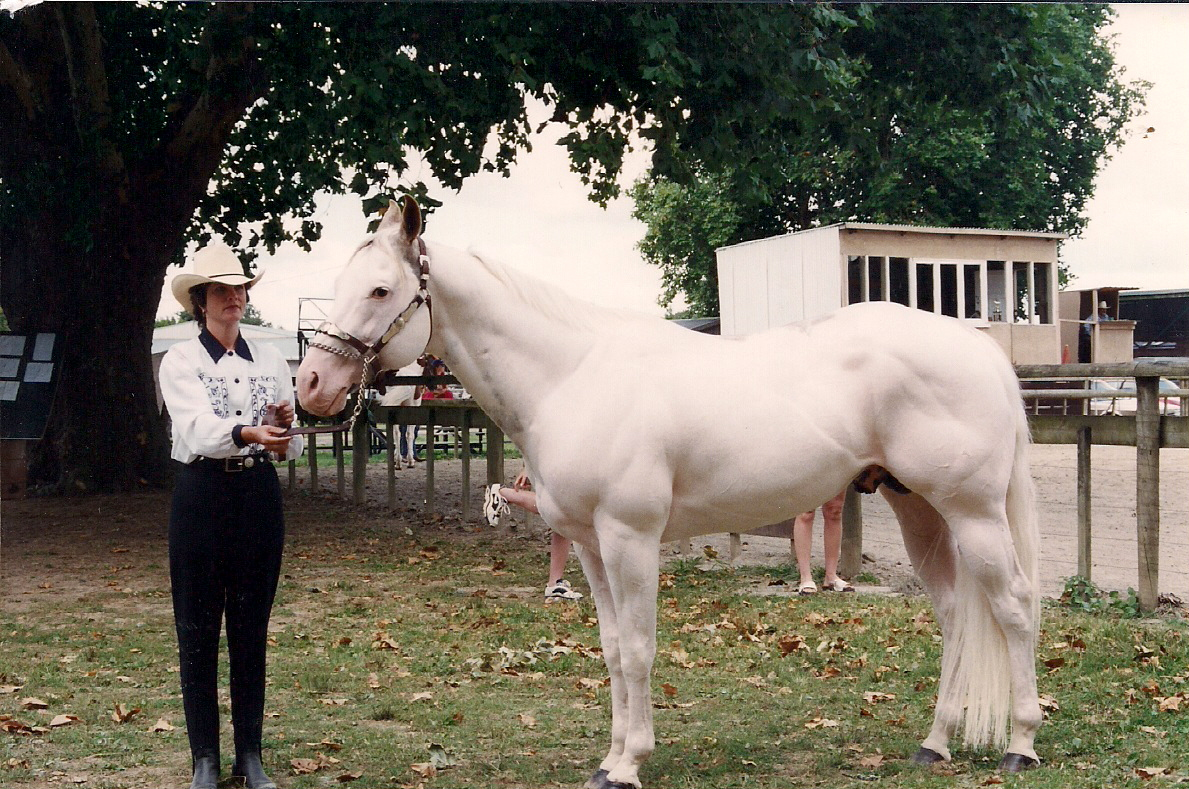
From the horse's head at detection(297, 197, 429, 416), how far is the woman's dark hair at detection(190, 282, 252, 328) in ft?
1.69

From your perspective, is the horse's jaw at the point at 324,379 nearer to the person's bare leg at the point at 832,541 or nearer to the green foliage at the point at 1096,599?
the person's bare leg at the point at 832,541

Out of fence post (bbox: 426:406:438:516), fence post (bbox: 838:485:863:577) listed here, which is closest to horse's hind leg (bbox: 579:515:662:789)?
fence post (bbox: 838:485:863:577)

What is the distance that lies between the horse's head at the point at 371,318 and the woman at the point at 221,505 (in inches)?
9.5

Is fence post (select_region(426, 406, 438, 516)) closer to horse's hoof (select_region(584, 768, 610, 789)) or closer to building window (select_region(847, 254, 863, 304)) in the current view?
building window (select_region(847, 254, 863, 304))

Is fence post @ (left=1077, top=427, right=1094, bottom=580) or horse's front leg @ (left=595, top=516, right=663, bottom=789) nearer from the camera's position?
horse's front leg @ (left=595, top=516, right=663, bottom=789)

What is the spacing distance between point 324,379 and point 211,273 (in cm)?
63

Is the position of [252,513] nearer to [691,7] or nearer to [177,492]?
[177,492]

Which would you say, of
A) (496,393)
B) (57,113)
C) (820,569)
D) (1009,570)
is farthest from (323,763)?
(57,113)

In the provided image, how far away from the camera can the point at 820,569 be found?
8102 millimetres

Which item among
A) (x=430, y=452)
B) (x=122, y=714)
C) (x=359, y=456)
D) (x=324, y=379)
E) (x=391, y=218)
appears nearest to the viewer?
(x=324, y=379)

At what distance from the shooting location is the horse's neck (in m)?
3.80

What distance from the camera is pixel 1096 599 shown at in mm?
6473

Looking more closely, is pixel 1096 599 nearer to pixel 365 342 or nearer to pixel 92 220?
pixel 365 342

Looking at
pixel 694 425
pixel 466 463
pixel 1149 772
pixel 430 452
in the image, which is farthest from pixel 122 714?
pixel 430 452
